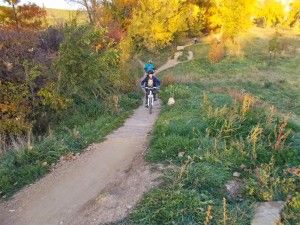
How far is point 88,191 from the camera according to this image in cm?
940

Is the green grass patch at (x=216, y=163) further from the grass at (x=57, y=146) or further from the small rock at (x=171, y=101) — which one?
the small rock at (x=171, y=101)

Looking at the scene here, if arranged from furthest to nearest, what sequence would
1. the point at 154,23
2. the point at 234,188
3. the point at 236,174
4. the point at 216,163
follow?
1. the point at 154,23
2. the point at 216,163
3. the point at 236,174
4. the point at 234,188

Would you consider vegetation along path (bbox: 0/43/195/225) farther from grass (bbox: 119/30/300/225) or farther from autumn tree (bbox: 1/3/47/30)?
autumn tree (bbox: 1/3/47/30)

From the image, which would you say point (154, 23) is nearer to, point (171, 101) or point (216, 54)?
point (216, 54)

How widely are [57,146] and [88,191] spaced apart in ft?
7.47

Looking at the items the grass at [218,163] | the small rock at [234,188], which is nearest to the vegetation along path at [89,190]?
the grass at [218,163]

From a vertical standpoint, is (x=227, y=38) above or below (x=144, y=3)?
below

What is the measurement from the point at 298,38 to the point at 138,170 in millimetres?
42114

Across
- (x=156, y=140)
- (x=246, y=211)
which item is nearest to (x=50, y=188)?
(x=156, y=140)

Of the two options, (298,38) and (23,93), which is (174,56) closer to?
(298,38)

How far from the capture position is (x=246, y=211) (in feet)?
27.0

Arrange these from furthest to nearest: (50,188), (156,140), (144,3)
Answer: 1. (144,3)
2. (156,140)
3. (50,188)

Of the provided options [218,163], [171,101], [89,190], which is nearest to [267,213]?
[218,163]

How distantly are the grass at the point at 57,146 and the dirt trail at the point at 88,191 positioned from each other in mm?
323
